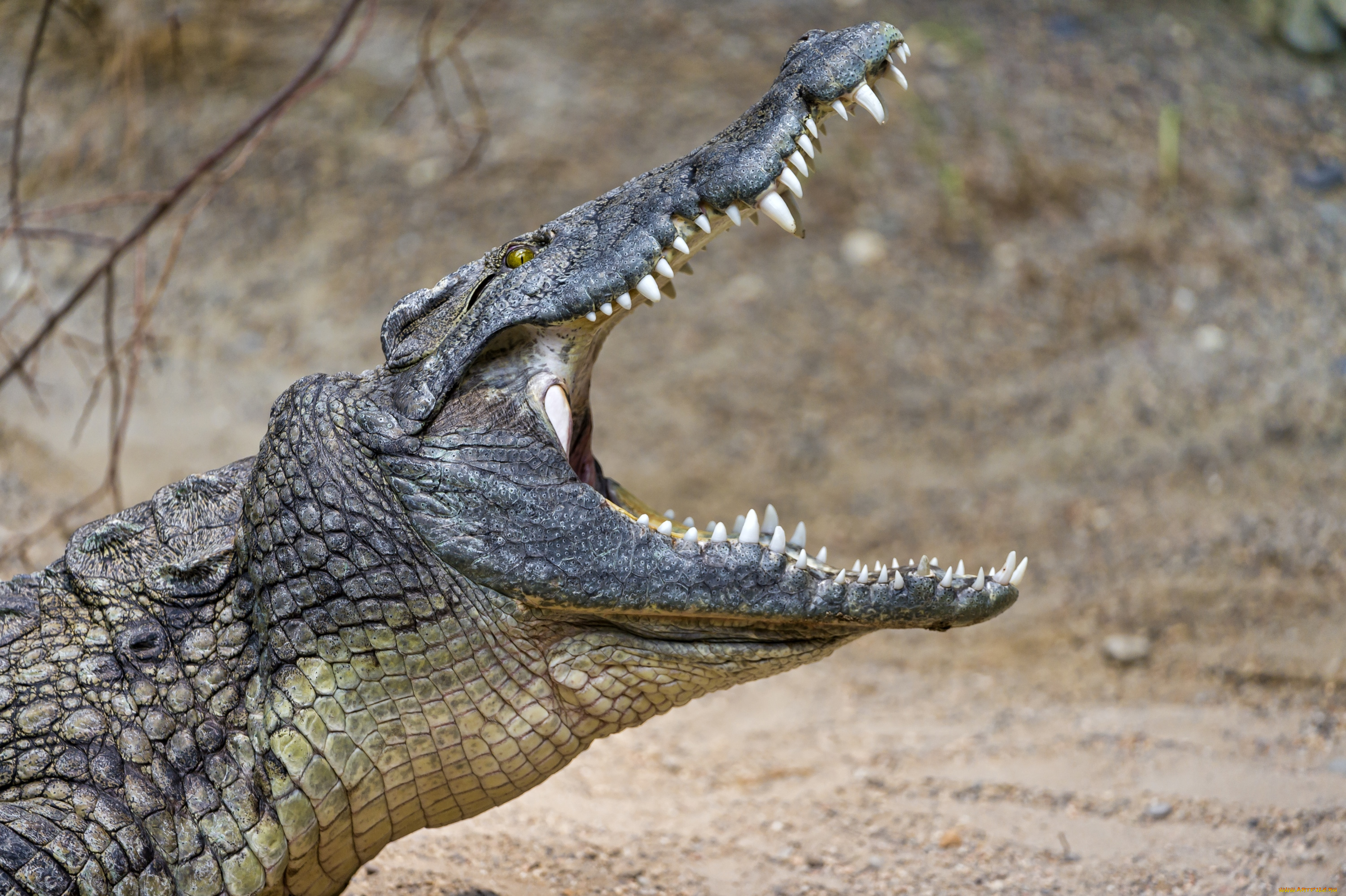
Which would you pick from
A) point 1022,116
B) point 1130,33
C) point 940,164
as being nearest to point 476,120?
point 940,164

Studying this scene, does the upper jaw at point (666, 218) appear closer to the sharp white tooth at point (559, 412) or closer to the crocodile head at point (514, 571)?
the crocodile head at point (514, 571)

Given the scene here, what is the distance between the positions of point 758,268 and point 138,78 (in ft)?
14.5

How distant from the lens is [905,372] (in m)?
6.68

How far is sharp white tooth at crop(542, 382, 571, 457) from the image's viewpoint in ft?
8.38

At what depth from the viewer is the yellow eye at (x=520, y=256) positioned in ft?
8.75

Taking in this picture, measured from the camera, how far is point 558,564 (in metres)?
2.38

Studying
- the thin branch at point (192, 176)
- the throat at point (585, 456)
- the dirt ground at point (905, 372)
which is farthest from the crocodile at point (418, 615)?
the thin branch at point (192, 176)

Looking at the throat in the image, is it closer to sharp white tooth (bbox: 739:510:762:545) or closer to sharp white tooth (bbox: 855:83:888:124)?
sharp white tooth (bbox: 739:510:762:545)

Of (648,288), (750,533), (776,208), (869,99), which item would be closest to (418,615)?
(750,533)

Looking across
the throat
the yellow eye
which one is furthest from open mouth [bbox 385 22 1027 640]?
the throat

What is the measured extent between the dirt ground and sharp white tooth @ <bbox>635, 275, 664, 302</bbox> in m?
1.72

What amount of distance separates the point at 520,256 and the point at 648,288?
1.23 feet

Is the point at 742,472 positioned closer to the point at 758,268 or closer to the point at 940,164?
the point at 758,268

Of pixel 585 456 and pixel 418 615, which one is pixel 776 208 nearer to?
pixel 585 456
